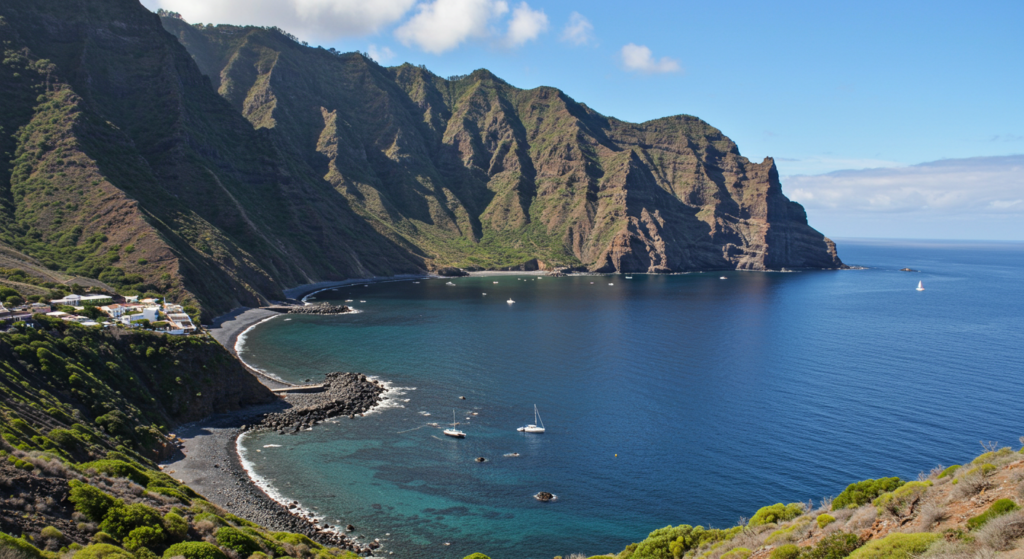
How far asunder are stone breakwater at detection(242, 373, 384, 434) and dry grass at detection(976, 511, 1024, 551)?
203 feet

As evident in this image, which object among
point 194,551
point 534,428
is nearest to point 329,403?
point 534,428

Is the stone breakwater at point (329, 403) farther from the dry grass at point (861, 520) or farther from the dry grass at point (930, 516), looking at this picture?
the dry grass at point (930, 516)

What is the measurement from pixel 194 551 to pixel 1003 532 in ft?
101

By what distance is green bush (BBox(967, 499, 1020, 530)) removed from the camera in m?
16.7

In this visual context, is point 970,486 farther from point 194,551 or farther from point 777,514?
point 194,551

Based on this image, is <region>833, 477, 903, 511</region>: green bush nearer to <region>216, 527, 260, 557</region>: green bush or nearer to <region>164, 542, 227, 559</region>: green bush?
<region>216, 527, 260, 557</region>: green bush

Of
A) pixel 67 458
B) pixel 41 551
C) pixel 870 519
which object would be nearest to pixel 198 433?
pixel 67 458

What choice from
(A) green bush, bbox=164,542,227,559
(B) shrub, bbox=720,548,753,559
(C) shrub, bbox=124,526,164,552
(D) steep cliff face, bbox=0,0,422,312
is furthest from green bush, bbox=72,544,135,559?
(D) steep cliff face, bbox=0,0,422,312

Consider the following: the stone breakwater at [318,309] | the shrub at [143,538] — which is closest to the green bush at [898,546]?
the shrub at [143,538]

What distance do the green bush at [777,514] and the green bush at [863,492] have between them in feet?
8.88

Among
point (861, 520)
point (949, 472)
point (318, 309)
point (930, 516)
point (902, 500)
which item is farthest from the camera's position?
point (318, 309)

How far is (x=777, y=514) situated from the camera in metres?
30.0

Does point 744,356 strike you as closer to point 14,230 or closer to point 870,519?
point 870,519

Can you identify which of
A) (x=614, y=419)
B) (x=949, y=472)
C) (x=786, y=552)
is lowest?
(x=614, y=419)
